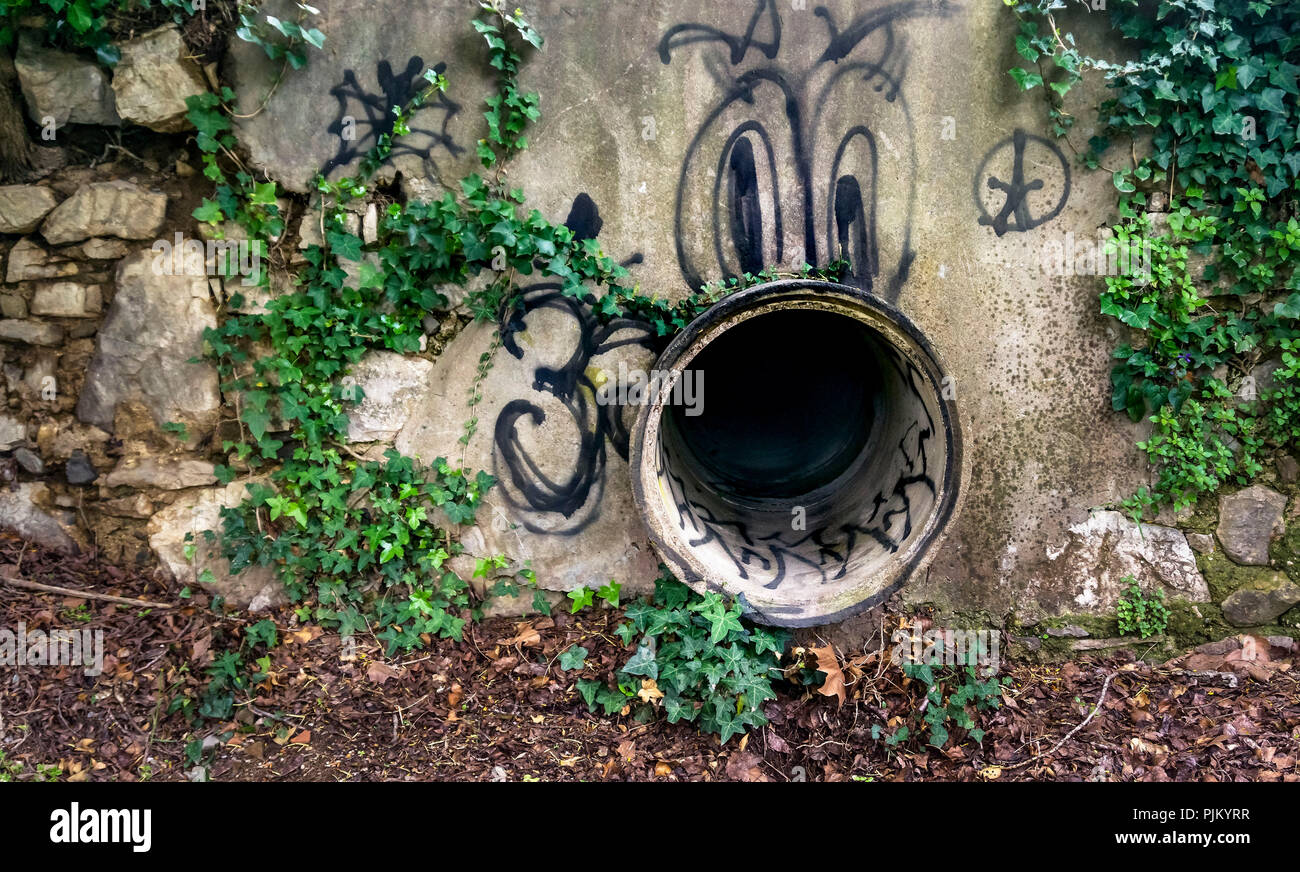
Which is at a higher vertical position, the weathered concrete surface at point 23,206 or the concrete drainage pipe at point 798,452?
the weathered concrete surface at point 23,206

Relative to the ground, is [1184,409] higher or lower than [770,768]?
higher

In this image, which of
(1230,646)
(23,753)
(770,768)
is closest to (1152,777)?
(1230,646)

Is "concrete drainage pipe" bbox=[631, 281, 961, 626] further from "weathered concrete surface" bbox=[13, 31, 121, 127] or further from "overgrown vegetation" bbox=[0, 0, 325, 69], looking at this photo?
"weathered concrete surface" bbox=[13, 31, 121, 127]

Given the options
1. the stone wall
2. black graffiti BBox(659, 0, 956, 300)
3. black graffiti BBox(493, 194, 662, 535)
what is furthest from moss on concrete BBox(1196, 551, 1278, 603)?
black graffiti BBox(493, 194, 662, 535)

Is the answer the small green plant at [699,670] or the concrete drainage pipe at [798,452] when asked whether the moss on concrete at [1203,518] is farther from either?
the small green plant at [699,670]

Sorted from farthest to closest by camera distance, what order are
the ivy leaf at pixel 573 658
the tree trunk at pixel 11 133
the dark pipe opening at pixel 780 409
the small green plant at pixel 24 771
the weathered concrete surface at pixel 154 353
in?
the dark pipe opening at pixel 780 409 → the ivy leaf at pixel 573 658 → the weathered concrete surface at pixel 154 353 → the tree trunk at pixel 11 133 → the small green plant at pixel 24 771

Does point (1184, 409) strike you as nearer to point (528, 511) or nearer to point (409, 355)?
point (528, 511)

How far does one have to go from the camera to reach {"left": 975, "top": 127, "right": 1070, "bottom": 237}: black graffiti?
11.7 feet

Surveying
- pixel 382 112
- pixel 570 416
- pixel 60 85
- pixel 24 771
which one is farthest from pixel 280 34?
pixel 24 771

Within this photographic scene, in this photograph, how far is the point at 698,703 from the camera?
340 cm

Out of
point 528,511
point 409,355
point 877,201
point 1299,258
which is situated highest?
point 877,201

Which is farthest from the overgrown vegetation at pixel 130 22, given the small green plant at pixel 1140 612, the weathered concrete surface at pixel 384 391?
the small green plant at pixel 1140 612

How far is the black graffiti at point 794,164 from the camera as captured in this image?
136 inches

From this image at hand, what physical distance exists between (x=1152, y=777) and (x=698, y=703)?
187cm
